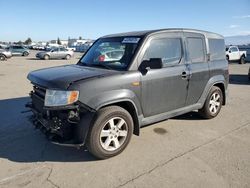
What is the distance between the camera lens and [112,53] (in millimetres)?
4922

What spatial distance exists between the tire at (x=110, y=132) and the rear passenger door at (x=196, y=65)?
68.5 inches

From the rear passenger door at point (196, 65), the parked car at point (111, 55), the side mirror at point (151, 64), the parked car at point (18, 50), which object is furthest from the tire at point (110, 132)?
the parked car at point (18, 50)

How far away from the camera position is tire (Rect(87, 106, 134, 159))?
12.3ft

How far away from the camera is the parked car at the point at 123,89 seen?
3.69 meters

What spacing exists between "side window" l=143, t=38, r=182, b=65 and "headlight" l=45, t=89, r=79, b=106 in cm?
147

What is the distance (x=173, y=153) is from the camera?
418 cm

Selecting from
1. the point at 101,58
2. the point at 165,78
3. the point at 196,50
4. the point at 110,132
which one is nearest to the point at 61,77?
the point at 110,132

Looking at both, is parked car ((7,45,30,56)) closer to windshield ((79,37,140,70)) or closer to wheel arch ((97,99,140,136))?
windshield ((79,37,140,70))

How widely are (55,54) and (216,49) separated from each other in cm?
2926

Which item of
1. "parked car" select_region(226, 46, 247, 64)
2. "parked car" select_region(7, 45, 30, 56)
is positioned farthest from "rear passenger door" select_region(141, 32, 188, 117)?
"parked car" select_region(7, 45, 30, 56)

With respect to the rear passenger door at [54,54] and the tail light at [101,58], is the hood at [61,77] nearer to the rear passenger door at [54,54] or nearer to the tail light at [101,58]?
the tail light at [101,58]

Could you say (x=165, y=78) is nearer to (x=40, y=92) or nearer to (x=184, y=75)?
(x=184, y=75)

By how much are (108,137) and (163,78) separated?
1.47 metres

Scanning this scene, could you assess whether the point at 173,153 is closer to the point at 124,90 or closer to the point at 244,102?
the point at 124,90
